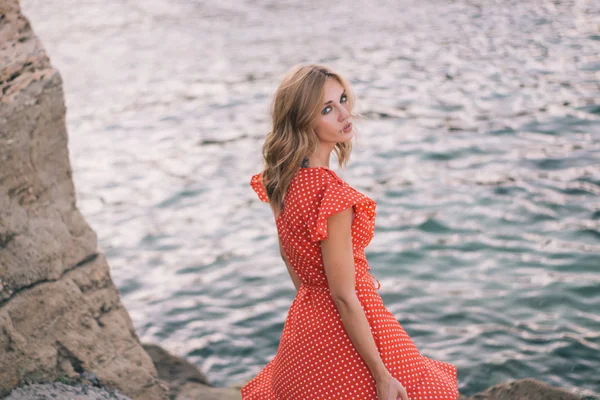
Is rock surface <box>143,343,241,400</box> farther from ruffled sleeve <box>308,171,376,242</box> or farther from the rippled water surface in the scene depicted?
ruffled sleeve <box>308,171,376,242</box>

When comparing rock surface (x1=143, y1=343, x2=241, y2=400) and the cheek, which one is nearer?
the cheek

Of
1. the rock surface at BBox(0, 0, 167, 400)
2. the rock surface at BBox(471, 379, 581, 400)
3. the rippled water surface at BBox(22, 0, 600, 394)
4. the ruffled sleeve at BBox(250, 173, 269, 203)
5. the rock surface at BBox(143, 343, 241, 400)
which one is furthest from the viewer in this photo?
the rippled water surface at BBox(22, 0, 600, 394)

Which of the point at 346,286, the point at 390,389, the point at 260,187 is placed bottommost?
the point at 390,389

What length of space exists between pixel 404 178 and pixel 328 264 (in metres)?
5.94

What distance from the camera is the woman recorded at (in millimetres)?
2766

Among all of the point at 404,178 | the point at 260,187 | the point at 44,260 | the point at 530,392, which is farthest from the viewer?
the point at 404,178

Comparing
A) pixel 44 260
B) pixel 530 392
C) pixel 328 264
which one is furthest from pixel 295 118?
pixel 530 392

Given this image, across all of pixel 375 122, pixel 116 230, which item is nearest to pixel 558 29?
pixel 375 122

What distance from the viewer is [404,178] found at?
28.2ft

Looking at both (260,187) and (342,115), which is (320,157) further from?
(260,187)

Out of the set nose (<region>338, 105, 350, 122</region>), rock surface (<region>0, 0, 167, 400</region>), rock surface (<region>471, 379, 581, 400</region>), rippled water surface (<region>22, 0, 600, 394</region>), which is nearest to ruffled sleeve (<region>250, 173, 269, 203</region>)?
nose (<region>338, 105, 350, 122</region>)

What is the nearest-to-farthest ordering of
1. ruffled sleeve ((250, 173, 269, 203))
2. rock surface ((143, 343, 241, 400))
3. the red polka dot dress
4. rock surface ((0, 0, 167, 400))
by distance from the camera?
the red polka dot dress, ruffled sleeve ((250, 173, 269, 203)), rock surface ((0, 0, 167, 400)), rock surface ((143, 343, 241, 400))

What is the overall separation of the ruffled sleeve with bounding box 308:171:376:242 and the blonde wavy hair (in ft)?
0.53

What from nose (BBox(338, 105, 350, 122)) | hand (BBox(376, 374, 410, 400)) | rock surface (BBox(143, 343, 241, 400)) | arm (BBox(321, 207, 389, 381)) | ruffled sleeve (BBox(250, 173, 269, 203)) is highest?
nose (BBox(338, 105, 350, 122))
